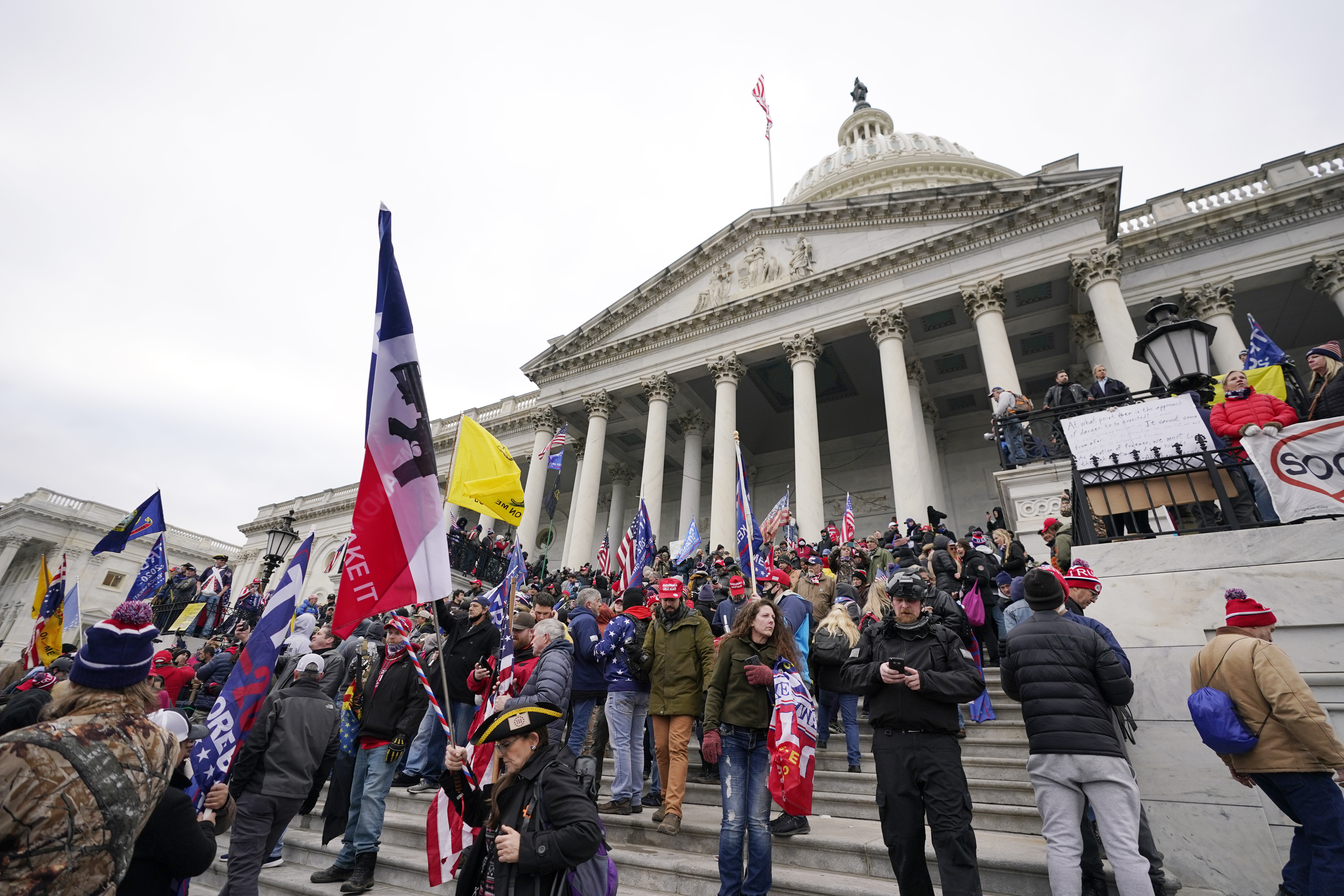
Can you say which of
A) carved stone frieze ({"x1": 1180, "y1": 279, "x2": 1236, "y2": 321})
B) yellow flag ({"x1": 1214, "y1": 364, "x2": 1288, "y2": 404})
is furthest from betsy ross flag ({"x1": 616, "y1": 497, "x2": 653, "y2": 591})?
carved stone frieze ({"x1": 1180, "y1": 279, "x2": 1236, "y2": 321})

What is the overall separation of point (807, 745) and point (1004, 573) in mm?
5176

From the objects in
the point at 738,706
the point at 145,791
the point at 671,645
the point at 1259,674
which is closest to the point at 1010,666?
the point at 1259,674

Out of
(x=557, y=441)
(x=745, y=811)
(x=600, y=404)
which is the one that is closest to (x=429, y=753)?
(x=745, y=811)

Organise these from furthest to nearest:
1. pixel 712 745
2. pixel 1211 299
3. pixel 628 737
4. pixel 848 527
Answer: pixel 1211 299 → pixel 848 527 → pixel 628 737 → pixel 712 745

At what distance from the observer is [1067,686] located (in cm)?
350

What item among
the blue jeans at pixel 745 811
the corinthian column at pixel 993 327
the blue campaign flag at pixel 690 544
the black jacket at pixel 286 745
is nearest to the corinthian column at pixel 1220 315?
the corinthian column at pixel 993 327

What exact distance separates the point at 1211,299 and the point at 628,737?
20.9 m

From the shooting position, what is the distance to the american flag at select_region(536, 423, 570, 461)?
61.6 feet

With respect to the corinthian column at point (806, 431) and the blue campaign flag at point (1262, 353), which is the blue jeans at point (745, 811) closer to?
the blue campaign flag at point (1262, 353)

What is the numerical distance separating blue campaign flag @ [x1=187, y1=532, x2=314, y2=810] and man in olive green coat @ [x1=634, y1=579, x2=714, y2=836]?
283cm

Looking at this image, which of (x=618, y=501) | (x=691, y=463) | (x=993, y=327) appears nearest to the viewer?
(x=993, y=327)

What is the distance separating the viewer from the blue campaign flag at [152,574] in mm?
13461

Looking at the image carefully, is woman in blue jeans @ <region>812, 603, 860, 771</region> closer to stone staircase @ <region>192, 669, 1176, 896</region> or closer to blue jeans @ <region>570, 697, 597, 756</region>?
stone staircase @ <region>192, 669, 1176, 896</region>

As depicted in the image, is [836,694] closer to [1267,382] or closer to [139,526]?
[1267,382]
